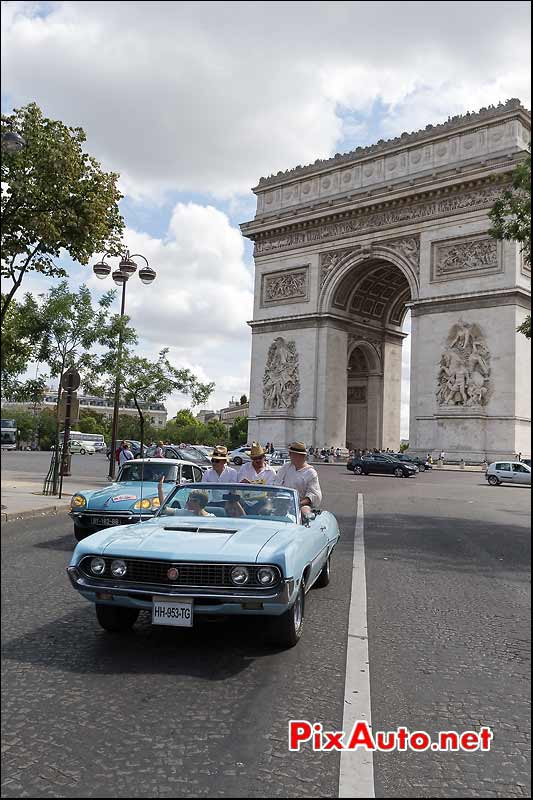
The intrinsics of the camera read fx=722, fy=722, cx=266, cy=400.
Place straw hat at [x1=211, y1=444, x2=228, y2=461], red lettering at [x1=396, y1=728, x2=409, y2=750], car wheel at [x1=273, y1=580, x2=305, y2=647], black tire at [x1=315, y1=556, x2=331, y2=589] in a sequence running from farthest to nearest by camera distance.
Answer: straw hat at [x1=211, y1=444, x2=228, y2=461] < black tire at [x1=315, y1=556, x2=331, y2=589] < car wheel at [x1=273, y1=580, x2=305, y2=647] < red lettering at [x1=396, y1=728, x2=409, y2=750]

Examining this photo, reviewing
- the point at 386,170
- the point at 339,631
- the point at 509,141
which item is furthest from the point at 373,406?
the point at 339,631

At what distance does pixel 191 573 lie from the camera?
13.9 feet

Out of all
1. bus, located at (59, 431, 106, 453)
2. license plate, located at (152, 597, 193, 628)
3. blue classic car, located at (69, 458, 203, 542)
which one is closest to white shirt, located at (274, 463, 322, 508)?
blue classic car, located at (69, 458, 203, 542)

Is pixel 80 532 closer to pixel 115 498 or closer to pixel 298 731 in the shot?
pixel 115 498

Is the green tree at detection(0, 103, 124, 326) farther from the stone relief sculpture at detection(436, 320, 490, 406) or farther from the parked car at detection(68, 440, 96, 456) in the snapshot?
the parked car at detection(68, 440, 96, 456)

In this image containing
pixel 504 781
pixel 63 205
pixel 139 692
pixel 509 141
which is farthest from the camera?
pixel 509 141

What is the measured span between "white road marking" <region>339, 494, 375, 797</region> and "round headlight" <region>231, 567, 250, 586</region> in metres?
0.79

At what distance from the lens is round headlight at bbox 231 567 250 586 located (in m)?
4.25

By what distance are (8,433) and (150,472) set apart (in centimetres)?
897

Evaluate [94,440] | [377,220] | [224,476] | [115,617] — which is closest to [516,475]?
[115,617]

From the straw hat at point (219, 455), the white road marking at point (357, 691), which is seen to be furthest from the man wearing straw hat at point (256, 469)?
the white road marking at point (357, 691)

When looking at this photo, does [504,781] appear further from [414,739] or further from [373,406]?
[373,406]

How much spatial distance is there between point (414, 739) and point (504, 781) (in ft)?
0.88

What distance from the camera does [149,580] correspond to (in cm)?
423
